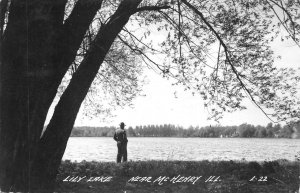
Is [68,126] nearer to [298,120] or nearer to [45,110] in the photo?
[45,110]

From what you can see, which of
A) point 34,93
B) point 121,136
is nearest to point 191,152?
point 121,136

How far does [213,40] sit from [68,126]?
16.8 feet

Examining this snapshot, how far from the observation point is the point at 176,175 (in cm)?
959

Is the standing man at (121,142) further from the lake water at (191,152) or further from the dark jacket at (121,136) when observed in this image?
the lake water at (191,152)

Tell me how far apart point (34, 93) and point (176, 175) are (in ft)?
18.4

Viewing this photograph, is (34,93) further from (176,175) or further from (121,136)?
(121,136)

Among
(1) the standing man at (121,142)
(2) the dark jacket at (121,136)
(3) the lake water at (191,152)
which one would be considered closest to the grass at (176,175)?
(3) the lake water at (191,152)

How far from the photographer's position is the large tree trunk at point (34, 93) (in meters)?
5.12

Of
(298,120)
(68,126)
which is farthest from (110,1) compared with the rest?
(298,120)

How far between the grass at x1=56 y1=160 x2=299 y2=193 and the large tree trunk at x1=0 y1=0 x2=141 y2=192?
259cm

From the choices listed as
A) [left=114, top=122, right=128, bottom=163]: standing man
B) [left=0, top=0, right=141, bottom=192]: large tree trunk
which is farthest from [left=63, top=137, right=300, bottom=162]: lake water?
[left=0, top=0, right=141, bottom=192]: large tree trunk

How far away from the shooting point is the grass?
7871 mm

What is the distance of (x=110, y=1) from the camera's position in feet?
33.4

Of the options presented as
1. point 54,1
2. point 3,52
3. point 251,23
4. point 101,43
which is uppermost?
point 251,23
